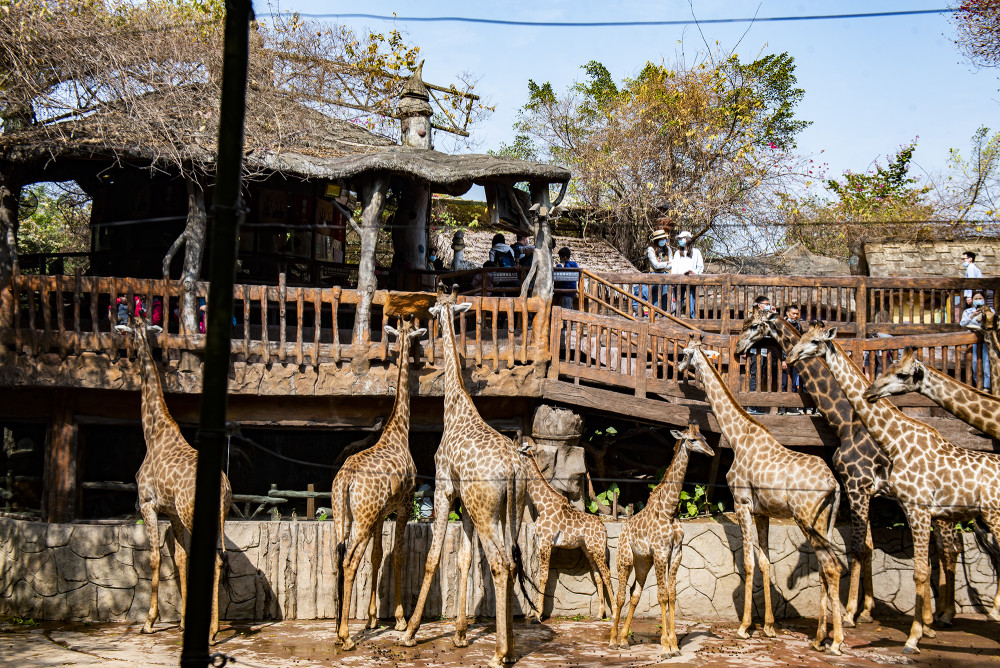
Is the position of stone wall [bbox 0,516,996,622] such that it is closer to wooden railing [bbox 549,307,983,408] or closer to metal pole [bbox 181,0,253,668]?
wooden railing [bbox 549,307,983,408]

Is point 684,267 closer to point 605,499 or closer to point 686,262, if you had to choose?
point 686,262

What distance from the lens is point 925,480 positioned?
10.4 meters

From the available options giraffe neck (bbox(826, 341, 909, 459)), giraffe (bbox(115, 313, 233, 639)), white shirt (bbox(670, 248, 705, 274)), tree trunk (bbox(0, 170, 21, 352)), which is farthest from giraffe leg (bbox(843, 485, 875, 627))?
tree trunk (bbox(0, 170, 21, 352))

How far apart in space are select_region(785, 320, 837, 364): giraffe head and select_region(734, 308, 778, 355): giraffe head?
537 mm

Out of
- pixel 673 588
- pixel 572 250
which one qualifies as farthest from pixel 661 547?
pixel 572 250

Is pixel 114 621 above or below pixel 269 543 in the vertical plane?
below

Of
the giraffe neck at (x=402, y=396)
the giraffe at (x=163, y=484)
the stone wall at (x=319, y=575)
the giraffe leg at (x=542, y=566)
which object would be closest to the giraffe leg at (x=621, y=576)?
the giraffe leg at (x=542, y=566)

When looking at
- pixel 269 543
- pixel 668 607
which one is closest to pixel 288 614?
pixel 269 543

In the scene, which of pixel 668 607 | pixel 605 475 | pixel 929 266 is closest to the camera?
pixel 668 607

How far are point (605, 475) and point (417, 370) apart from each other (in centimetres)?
355

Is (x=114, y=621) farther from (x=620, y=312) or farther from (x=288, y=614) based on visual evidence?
(x=620, y=312)

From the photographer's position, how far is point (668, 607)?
10.3m

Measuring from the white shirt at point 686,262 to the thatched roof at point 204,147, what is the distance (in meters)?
3.84

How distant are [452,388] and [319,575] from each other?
2.77 meters
